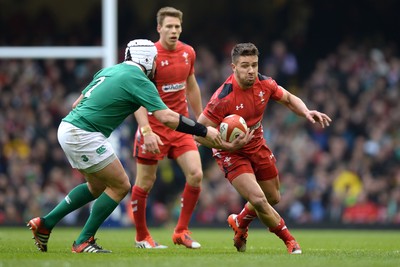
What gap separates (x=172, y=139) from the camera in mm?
10812

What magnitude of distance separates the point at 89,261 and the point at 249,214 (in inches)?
89.8

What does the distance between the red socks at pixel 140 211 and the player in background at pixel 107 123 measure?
144cm

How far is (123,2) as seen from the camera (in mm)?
22453

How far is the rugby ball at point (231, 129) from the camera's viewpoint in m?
9.16

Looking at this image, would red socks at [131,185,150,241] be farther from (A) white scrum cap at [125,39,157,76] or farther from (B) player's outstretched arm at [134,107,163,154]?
(A) white scrum cap at [125,39,157,76]

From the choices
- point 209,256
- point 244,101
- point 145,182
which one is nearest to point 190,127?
point 244,101

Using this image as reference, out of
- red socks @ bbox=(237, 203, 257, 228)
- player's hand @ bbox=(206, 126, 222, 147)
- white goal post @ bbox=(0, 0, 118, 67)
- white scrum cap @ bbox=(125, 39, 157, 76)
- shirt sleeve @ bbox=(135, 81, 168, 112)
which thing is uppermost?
white scrum cap @ bbox=(125, 39, 157, 76)

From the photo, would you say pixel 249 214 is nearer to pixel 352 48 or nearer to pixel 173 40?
pixel 173 40

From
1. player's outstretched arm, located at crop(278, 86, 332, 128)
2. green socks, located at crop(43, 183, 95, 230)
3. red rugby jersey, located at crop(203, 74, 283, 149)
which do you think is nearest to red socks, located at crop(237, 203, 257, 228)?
red rugby jersey, located at crop(203, 74, 283, 149)

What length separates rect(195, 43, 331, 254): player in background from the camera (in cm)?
926

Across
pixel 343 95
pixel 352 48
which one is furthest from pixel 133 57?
pixel 352 48

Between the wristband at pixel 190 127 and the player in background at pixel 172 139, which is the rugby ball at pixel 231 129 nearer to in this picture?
the wristband at pixel 190 127

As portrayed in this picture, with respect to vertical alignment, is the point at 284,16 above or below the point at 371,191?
above

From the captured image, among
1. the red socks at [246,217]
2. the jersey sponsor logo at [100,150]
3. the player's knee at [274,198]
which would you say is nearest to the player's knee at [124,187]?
the jersey sponsor logo at [100,150]
